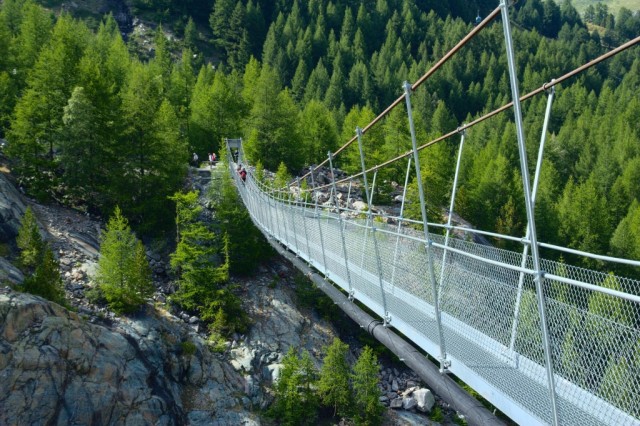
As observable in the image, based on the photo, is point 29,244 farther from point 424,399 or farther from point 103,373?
point 424,399

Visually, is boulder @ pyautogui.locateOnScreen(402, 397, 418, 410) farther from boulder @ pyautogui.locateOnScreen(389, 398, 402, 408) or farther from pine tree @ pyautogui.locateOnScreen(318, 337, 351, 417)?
pine tree @ pyautogui.locateOnScreen(318, 337, 351, 417)

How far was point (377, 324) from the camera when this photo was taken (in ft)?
20.6

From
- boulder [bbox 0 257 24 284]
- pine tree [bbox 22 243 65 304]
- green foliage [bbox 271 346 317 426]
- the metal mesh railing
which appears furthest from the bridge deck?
green foliage [bbox 271 346 317 426]

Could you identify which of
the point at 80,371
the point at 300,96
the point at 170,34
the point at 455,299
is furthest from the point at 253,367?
the point at 170,34

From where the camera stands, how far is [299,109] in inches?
1866

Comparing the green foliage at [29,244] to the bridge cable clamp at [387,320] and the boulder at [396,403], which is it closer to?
the bridge cable clamp at [387,320]

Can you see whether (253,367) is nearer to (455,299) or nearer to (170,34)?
(455,299)

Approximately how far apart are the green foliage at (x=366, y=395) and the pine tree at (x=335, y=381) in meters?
0.36

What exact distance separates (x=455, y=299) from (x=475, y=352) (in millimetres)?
671

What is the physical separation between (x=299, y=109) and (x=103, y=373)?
36.0 metres

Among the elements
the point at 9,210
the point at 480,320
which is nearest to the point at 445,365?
the point at 480,320

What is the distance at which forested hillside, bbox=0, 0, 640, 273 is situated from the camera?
864 inches

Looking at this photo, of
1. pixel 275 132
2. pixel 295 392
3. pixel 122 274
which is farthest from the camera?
pixel 275 132

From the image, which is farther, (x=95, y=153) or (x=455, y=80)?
(x=455, y=80)
